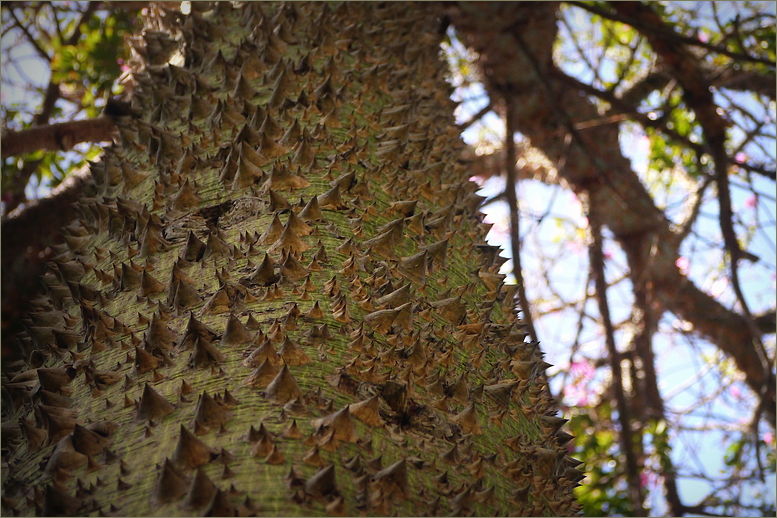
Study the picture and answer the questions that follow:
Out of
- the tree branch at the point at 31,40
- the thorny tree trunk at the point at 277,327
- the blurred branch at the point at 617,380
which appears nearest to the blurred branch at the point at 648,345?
the blurred branch at the point at 617,380

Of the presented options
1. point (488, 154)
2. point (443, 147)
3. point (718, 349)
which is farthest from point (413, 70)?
point (718, 349)

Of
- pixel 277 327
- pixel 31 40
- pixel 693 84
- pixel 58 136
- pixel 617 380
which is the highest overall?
pixel 693 84

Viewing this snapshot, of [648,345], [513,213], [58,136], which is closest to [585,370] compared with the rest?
[648,345]

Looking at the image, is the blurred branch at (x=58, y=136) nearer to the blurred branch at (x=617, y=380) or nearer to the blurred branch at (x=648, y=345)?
the blurred branch at (x=617, y=380)

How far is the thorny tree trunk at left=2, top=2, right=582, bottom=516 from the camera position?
82 cm

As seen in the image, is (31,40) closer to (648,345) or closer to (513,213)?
(513,213)

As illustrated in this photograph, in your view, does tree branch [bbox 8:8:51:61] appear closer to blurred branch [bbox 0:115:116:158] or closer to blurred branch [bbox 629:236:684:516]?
blurred branch [bbox 0:115:116:158]

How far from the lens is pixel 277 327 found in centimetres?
98

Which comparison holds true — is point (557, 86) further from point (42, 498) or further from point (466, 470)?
point (42, 498)

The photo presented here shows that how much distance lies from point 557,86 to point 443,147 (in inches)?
91.0

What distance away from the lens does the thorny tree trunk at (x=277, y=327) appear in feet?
2.71

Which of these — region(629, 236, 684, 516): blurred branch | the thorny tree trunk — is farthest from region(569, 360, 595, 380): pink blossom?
the thorny tree trunk

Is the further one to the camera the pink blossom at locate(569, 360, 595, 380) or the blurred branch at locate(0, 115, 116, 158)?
the pink blossom at locate(569, 360, 595, 380)

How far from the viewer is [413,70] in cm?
202
